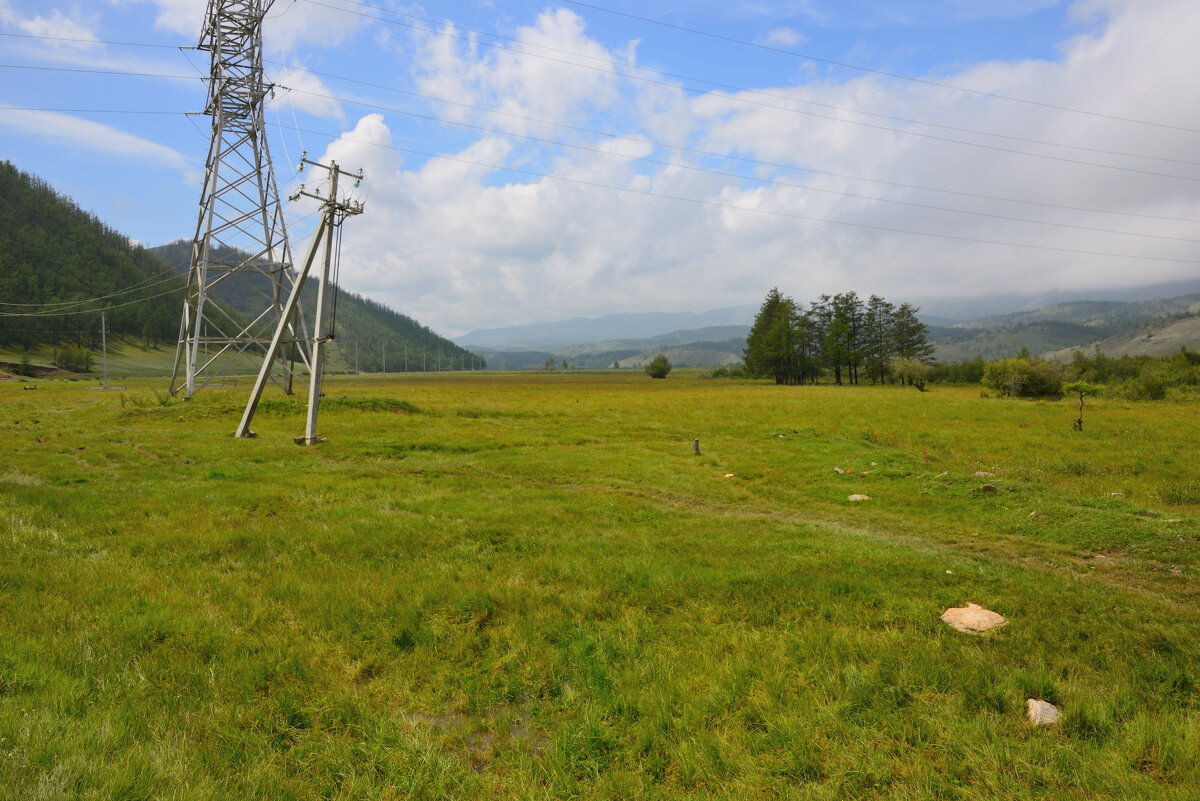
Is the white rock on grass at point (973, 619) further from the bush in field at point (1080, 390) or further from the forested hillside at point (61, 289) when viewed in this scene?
the forested hillside at point (61, 289)

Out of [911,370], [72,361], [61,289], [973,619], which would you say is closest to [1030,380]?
[911,370]

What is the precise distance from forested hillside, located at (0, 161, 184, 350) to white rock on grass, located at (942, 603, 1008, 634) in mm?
179461

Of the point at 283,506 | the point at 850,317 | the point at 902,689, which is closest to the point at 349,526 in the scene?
the point at 283,506

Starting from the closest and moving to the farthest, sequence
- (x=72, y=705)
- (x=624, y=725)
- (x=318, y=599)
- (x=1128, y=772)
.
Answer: (x=1128, y=772) → (x=72, y=705) → (x=624, y=725) → (x=318, y=599)

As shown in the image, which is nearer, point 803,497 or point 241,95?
point 803,497

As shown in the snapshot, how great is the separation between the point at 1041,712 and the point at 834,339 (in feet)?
363

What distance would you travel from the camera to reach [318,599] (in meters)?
7.62

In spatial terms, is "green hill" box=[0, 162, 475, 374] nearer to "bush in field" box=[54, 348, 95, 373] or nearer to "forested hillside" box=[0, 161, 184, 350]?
"forested hillside" box=[0, 161, 184, 350]

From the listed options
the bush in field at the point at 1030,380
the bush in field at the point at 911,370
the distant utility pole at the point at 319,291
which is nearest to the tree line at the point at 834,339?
the bush in field at the point at 911,370

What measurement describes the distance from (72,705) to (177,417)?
30.8m

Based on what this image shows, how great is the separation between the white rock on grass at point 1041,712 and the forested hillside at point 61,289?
180616mm

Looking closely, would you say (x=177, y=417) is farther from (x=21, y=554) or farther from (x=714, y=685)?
(x=714, y=685)

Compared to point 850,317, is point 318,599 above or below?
below

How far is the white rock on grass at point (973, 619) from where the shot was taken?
283 inches
